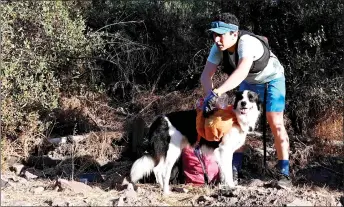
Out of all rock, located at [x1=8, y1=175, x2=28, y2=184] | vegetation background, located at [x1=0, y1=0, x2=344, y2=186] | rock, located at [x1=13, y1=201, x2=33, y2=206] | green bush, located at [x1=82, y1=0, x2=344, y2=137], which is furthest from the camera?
green bush, located at [x1=82, y1=0, x2=344, y2=137]

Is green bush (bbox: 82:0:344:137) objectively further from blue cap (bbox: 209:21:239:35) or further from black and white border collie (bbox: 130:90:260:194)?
blue cap (bbox: 209:21:239:35)

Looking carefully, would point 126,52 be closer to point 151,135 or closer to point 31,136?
point 31,136

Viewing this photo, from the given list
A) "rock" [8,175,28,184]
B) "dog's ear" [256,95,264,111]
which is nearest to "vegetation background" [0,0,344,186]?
"rock" [8,175,28,184]

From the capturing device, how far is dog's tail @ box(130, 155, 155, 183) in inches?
219

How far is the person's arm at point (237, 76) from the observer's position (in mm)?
4922

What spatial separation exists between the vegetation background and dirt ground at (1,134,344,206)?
296mm

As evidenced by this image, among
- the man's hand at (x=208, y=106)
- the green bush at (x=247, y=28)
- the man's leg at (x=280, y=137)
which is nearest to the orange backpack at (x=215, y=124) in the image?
the man's hand at (x=208, y=106)

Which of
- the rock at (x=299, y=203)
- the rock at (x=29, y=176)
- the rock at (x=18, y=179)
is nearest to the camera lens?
the rock at (x=299, y=203)

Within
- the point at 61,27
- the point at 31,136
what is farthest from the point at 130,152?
the point at 61,27

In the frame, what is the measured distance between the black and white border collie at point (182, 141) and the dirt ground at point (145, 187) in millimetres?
195

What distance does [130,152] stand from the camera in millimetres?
7461

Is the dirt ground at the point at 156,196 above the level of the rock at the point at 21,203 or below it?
above

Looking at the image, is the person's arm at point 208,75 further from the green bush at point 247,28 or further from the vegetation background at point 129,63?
the green bush at point 247,28

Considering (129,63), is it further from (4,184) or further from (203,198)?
(203,198)
